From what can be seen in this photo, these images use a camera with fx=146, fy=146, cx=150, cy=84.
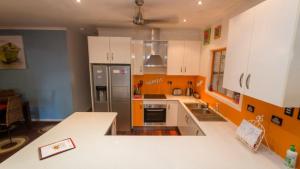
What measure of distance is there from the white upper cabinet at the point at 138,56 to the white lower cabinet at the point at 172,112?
1051mm

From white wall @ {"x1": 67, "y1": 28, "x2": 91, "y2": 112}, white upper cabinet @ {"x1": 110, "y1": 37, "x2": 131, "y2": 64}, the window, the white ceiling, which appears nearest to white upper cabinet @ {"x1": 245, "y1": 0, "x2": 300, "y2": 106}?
the white ceiling

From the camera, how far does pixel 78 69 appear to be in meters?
4.37

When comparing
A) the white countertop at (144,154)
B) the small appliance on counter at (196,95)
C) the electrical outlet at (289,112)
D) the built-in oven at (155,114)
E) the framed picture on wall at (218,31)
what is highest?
the framed picture on wall at (218,31)

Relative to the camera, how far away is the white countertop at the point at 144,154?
1.19 metres

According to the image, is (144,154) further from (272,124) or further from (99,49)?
(99,49)

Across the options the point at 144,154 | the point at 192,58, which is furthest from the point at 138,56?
the point at 144,154

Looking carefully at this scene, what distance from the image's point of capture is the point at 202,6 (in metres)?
2.06

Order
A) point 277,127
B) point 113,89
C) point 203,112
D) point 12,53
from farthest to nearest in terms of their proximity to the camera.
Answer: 1. point 12,53
2. point 113,89
3. point 203,112
4. point 277,127

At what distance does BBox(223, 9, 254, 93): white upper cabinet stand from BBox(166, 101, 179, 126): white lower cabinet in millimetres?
1924

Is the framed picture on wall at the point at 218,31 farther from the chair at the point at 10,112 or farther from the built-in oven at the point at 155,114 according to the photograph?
the chair at the point at 10,112

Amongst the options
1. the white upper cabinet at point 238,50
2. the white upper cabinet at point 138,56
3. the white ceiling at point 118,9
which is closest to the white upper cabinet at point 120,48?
the white upper cabinet at point 138,56

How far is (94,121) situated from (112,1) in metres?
1.64

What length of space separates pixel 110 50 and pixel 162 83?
161 centimetres

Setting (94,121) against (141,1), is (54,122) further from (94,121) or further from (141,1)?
(141,1)
